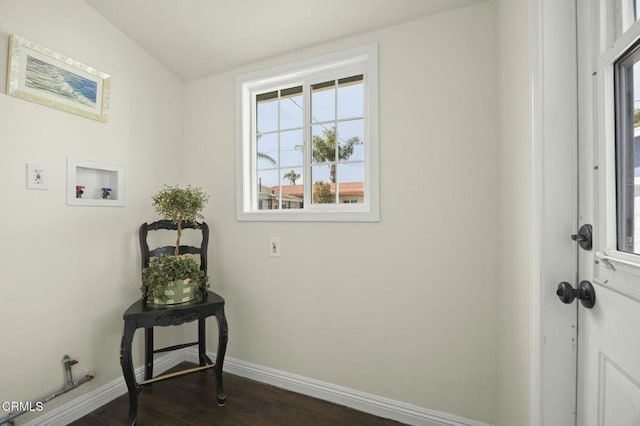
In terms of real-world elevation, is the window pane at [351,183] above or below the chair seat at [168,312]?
above

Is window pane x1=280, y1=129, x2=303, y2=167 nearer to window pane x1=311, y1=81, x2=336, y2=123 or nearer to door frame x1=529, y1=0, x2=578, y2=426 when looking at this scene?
window pane x1=311, y1=81, x2=336, y2=123

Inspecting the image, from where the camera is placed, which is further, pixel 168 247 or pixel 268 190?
pixel 268 190

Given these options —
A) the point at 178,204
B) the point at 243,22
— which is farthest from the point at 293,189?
the point at 243,22

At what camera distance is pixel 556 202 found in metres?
0.96

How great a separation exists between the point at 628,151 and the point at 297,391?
81.2 inches

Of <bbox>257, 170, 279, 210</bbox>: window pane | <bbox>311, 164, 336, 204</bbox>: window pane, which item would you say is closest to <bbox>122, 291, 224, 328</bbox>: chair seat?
<bbox>257, 170, 279, 210</bbox>: window pane

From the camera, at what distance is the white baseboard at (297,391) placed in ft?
5.32

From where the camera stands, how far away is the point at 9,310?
149 cm

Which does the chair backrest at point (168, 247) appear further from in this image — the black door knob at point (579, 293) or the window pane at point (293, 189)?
the black door knob at point (579, 293)

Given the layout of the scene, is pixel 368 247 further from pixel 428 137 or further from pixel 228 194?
pixel 228 194

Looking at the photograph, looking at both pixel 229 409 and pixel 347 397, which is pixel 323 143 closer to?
pixel 347 397

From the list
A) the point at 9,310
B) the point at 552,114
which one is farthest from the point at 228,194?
the point at 552,114

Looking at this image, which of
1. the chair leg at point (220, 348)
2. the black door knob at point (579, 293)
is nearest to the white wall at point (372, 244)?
the black door knob at point (579, 293)

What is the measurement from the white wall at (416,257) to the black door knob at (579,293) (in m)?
0.62
